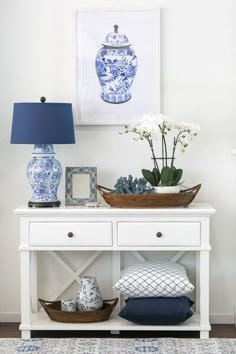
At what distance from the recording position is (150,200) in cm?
380

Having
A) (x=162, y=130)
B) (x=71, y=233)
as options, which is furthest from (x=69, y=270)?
(x=162, y=130)

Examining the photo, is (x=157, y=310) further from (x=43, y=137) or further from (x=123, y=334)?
(x=43, y=137)

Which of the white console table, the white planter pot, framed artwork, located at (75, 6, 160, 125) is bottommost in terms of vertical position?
the white console table

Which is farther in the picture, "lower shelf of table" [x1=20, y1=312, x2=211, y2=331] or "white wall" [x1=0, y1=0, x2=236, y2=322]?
"white wall" [x1=0, y1=0, x2=236, y2=322]

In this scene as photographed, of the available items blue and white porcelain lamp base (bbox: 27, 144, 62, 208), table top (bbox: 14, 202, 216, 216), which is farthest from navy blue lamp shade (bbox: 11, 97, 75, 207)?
table top (bbox: 14, 202, 216, 216)

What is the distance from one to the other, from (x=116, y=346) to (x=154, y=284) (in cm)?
37

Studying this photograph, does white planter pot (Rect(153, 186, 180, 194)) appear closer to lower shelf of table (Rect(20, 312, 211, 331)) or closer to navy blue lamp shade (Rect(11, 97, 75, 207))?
navy blue lamp shade (Rect(11, 97, 75, 207))

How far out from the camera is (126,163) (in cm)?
419

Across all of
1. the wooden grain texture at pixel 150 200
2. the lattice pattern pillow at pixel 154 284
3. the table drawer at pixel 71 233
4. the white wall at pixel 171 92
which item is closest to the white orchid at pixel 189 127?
the white wall at pixel 171 92

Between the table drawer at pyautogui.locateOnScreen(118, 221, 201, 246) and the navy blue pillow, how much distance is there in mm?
297

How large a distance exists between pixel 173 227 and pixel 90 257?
647mm

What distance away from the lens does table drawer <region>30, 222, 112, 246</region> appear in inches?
150

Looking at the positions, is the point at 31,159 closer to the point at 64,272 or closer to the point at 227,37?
the point at 64,272

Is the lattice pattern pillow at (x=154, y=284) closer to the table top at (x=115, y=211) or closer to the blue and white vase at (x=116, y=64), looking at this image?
the table top at (x=115, y=211)
